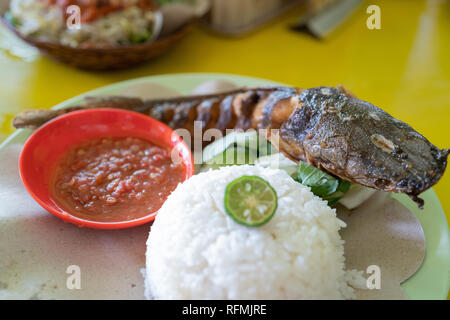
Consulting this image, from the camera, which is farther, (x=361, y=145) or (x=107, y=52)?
(x=107, y=52)

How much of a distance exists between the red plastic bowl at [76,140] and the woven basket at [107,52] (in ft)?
2.44

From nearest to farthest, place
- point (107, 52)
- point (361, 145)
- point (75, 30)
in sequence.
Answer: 1. point (361, 145)
2. point (107, 52)
3. point (75, 30)

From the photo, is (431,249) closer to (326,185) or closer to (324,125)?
(326,185)

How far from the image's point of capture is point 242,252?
172 cm

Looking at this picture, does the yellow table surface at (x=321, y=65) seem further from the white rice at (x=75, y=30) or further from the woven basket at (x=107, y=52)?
the white rice at (x=75, y=30)

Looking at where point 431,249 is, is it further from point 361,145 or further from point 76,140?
point 76,140

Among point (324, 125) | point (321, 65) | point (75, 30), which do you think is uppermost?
point (75, 30)

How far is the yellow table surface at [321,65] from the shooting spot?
10.9 ft

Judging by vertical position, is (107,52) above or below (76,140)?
above

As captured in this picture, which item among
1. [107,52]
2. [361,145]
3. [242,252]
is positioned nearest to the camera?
[242,252]

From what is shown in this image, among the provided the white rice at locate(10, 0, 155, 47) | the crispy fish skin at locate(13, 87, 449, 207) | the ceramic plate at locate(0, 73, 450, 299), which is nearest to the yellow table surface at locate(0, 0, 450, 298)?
the white rice at locate(10, 0, 155, 47)

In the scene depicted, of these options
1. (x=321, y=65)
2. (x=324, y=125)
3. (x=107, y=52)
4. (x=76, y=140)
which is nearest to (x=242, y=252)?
(x=324, y=125)

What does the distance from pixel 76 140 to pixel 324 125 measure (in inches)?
55.3

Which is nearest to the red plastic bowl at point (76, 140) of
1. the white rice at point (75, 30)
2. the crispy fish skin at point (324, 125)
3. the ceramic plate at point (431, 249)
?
the crispy fish skin at point (324, 125)
